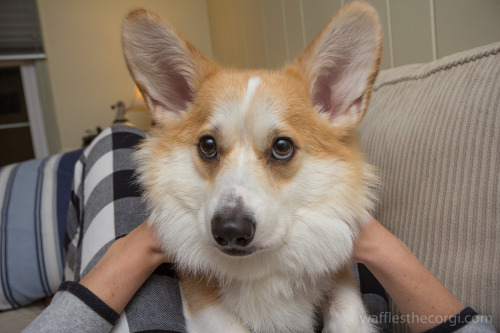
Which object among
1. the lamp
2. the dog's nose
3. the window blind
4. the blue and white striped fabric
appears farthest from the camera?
the window blind

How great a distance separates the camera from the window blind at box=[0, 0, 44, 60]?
3566 mm

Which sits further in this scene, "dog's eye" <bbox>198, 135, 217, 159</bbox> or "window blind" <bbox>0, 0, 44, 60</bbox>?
"window blind" <bbox>0, 0, 44, 60</bbox>

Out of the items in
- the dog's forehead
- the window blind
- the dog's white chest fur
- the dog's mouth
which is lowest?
the dog's white chest fur

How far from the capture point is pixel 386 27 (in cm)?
143

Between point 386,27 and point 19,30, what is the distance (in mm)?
3852

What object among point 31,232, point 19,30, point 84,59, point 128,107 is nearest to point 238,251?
point 31,232

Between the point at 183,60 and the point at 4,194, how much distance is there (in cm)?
141

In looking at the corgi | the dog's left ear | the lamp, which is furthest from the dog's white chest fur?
the lamp

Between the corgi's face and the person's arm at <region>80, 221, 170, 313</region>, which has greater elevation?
the corgi's face

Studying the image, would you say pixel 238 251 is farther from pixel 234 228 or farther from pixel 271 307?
pixel 271 307

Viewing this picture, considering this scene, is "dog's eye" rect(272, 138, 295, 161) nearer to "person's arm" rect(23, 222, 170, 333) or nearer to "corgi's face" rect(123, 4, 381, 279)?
"corgi's face" rect(123, 4, 381, 279)

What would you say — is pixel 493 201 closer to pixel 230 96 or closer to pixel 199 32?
pixel 230 96

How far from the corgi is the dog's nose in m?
0.05

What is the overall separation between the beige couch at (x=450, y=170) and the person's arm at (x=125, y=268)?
0.69 m
